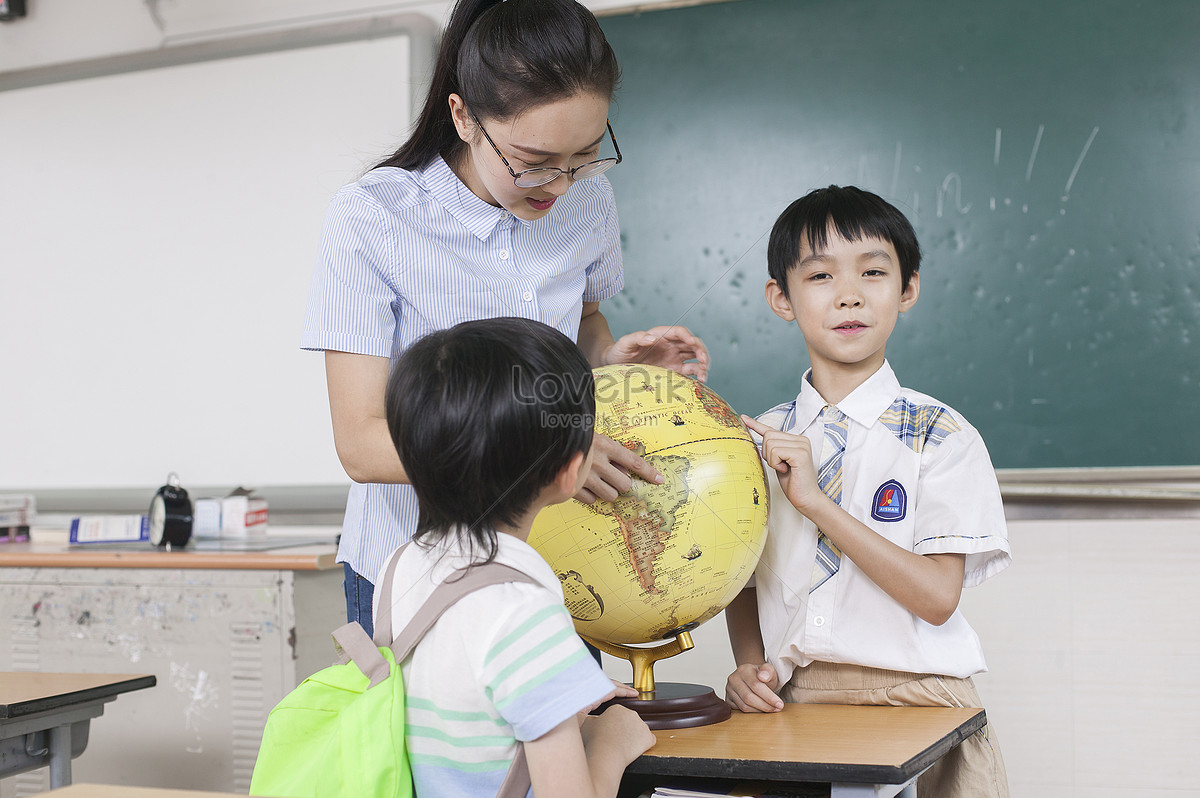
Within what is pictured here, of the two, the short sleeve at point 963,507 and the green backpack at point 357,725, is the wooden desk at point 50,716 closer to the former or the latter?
the green backpack at point 357,725

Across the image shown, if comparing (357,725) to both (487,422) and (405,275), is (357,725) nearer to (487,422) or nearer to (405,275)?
(487,422)

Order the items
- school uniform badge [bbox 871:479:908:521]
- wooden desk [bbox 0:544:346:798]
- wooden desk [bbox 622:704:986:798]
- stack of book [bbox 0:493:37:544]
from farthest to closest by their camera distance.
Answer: stack of book [bbox 0:493:37:544] → wooden desk [bbox 0:544:346:798] → school uniform badge [bbox 871:479:908:521] → wooden desk [bbox 622:704:986:798]

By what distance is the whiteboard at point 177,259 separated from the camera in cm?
317

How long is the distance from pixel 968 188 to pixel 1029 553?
93 cm

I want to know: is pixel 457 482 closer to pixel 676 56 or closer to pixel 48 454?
pixel 676 56

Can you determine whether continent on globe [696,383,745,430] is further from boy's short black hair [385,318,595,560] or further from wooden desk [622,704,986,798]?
wooden desk [622,704,986,798]

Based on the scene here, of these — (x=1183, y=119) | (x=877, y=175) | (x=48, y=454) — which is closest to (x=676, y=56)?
(x=877, y=175)

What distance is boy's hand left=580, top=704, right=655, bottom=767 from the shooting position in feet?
3.32

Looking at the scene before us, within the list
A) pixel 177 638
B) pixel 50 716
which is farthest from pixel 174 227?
pixel 50 716

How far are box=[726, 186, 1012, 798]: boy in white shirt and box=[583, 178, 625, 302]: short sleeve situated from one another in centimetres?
26

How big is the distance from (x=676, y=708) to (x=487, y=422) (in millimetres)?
482

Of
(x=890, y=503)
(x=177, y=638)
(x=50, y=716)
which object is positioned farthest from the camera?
(x=177, y=638)

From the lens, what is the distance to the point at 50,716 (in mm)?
1771

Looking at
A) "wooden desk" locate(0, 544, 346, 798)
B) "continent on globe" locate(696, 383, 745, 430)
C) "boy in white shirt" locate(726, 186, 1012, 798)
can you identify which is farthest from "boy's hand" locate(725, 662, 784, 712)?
"wooden desk" locate(0, 544, 346, 798)
